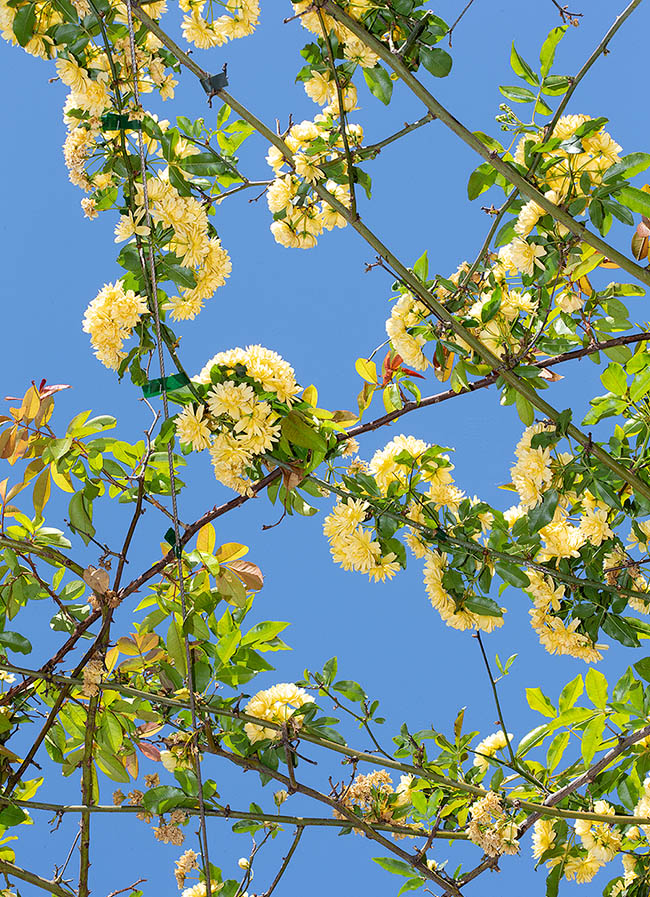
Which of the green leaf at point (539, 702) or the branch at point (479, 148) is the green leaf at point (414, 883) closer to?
the green leaf at point (539, 702)

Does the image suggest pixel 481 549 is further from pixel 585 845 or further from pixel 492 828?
pixel 585 845

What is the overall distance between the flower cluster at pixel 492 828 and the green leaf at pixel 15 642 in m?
0.78

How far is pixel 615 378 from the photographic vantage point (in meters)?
1.30

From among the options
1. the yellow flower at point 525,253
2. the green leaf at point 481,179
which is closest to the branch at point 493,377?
the yellow flower at point 525,253

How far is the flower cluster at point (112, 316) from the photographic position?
129cm

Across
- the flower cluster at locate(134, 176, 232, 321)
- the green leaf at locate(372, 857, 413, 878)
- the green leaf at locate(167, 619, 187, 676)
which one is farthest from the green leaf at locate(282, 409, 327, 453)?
the green leaf at locate(372, 857, 413, 878)

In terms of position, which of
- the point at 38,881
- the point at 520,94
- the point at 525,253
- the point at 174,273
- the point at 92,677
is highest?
the point at 520,94

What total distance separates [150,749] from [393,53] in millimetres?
1195

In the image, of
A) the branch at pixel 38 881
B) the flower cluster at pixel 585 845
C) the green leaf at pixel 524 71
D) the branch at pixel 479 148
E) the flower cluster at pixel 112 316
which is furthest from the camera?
the flower cluster at pixel 585 845

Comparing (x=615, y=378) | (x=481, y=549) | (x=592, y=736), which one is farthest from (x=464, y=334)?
(x=592, y=736)

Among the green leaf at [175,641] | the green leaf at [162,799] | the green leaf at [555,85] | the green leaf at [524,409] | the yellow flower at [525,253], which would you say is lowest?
the green leaf at [162,799]

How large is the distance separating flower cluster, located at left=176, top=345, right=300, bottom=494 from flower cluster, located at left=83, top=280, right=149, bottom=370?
0.14 meters

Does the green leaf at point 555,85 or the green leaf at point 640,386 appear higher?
the green leaf at point 555,85

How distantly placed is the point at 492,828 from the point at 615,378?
0.73m
